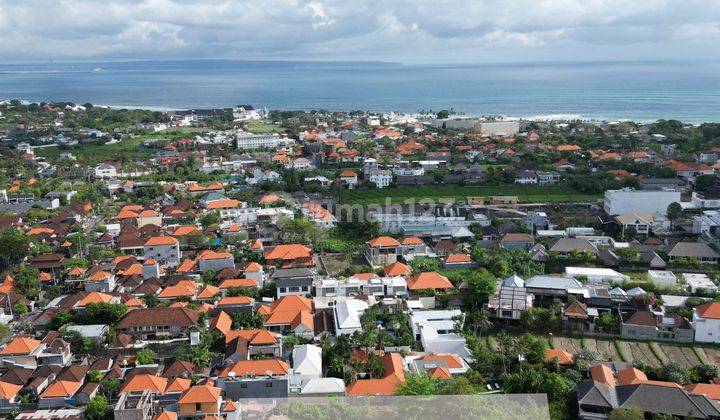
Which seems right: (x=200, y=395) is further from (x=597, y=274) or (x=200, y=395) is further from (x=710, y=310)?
(x=597, y=274)

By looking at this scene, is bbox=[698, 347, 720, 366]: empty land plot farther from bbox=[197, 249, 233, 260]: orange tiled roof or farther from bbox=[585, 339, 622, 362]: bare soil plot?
bbox=[197, 249, 233, 260]: orange tiled roof

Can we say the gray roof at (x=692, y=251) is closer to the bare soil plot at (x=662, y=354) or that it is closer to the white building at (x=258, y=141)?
the bare soil plot at (x=662, y=354)

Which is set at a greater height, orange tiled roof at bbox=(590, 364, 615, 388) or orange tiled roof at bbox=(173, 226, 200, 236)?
orange tiled roof at bbox=(173, 226, 200, 236)

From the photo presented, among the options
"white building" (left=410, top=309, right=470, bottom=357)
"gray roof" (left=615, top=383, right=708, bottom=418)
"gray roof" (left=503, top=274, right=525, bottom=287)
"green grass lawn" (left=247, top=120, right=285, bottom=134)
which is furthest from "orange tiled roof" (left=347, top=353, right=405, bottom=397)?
"green grass lawn" (left=247, top=120, right=285, bottom=134)

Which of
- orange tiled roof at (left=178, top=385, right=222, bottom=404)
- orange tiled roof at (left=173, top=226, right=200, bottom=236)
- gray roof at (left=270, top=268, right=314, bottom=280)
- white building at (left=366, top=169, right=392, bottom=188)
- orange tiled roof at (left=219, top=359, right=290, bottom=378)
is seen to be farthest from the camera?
white building at (left=366, top=169, right=392, bottom=188)

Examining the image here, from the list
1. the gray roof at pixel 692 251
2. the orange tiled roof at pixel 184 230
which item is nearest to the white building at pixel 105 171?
the orange tiled roof at pixel 184 230

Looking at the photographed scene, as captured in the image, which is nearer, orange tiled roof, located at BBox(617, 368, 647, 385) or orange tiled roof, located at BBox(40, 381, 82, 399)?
orange tiled roof, located at BBox(617, 368, 647, 385)
